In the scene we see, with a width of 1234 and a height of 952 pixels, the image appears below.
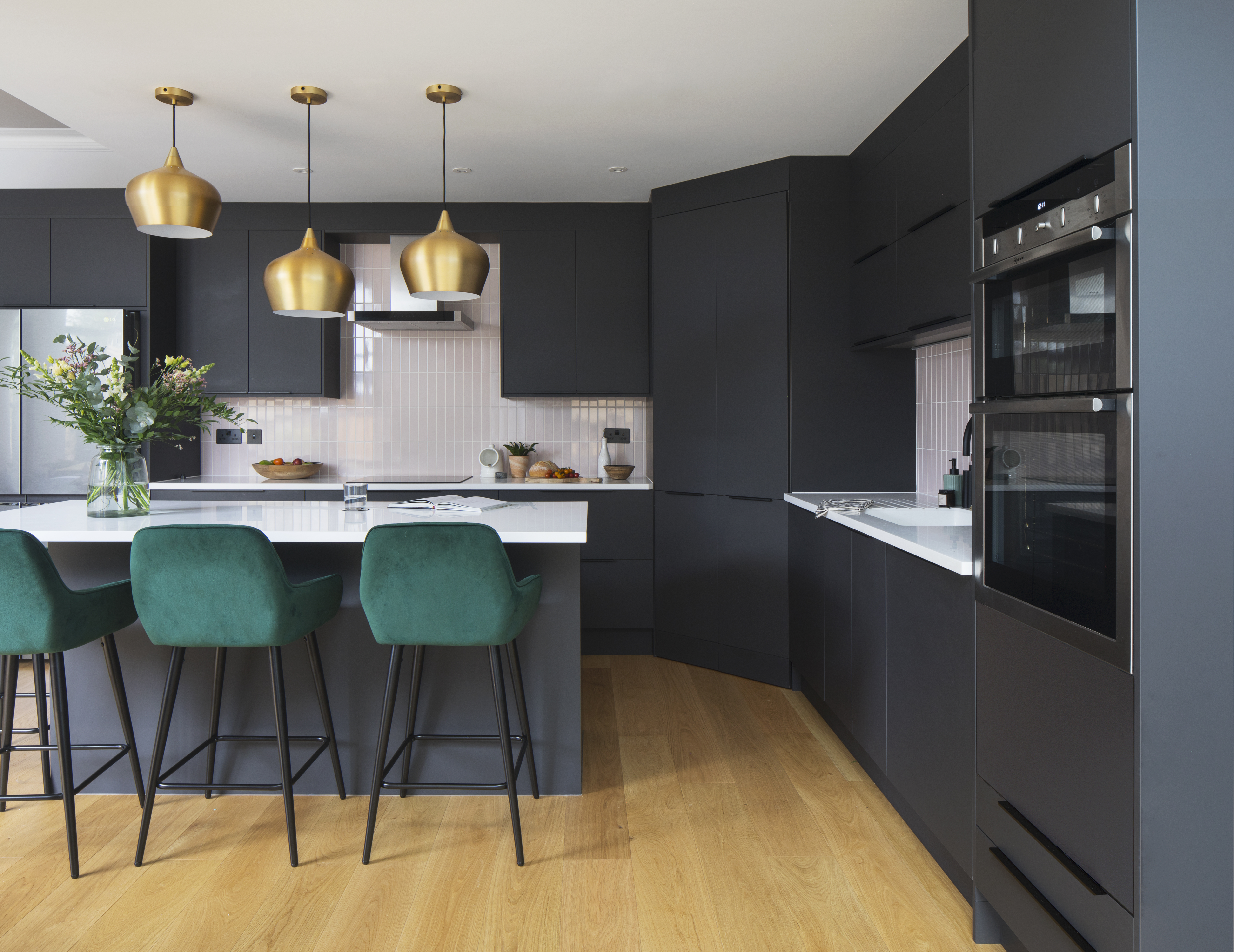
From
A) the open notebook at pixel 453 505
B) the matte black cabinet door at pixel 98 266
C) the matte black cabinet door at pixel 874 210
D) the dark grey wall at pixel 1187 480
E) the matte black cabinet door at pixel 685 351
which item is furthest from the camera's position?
the matte black cabinet door at pixel 98 266

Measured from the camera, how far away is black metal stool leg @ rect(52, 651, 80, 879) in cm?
214

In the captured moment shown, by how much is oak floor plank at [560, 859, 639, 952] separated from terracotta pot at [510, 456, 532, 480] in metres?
2.80

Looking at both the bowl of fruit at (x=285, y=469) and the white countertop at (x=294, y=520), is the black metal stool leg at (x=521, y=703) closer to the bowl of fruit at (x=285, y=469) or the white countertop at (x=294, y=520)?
the white countertop at (x=294, y=520)

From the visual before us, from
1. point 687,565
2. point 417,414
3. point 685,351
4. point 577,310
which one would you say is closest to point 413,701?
point 687,565

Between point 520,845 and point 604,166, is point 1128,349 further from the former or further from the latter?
point 604,166

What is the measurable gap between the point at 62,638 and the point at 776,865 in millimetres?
2000

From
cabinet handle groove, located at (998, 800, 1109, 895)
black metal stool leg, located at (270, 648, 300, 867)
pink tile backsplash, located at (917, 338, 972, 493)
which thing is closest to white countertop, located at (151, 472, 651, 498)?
pink tile backsplash, located at (917, 338, 972, 493)

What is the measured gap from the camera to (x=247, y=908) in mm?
2000

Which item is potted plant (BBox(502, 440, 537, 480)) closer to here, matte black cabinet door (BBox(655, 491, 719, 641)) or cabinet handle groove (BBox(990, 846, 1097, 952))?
matte black cabinet door (BBox(655, 491, 719, 641))

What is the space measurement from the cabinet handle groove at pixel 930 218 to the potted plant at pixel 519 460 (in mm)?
2540

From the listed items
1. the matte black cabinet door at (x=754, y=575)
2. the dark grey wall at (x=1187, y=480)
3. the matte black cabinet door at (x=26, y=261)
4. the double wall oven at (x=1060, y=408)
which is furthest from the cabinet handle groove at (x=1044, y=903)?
the matte black cabinet door at (x=26, y=261)

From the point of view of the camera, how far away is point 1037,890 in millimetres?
1632

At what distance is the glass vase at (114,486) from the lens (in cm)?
265

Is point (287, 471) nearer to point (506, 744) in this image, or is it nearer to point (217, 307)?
point (217, 307)
